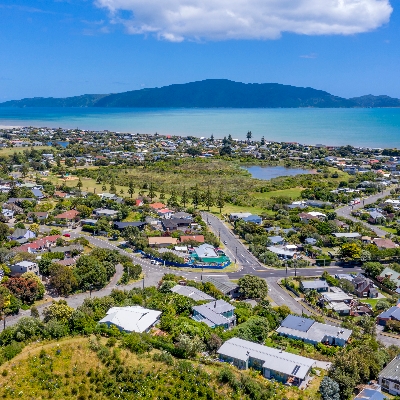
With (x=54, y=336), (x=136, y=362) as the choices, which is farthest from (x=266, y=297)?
(x=54, y=336)

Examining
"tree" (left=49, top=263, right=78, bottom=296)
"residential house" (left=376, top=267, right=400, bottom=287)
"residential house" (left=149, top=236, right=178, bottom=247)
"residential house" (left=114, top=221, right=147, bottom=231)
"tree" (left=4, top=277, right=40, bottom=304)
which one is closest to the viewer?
"tree" (left=4, top=277, right=40, bottom=304)

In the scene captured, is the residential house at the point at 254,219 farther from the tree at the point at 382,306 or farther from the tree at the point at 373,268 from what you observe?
the tree at the point at 382,306

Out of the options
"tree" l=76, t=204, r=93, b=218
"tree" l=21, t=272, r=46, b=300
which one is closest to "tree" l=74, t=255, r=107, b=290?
"tree" l=21, t=272, r=46, b=300

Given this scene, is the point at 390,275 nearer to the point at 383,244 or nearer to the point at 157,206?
the point at 383,244

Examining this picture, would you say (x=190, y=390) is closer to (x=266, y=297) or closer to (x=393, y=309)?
(x=266, y=297)

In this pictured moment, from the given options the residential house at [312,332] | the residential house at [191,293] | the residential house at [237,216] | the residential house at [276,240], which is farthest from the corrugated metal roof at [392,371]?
the residential house at [237,216]

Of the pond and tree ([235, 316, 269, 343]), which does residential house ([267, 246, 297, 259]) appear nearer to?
tree ([235, 316, 269, 343])

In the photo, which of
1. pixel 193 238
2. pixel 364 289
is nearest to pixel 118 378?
pixel 364 289
